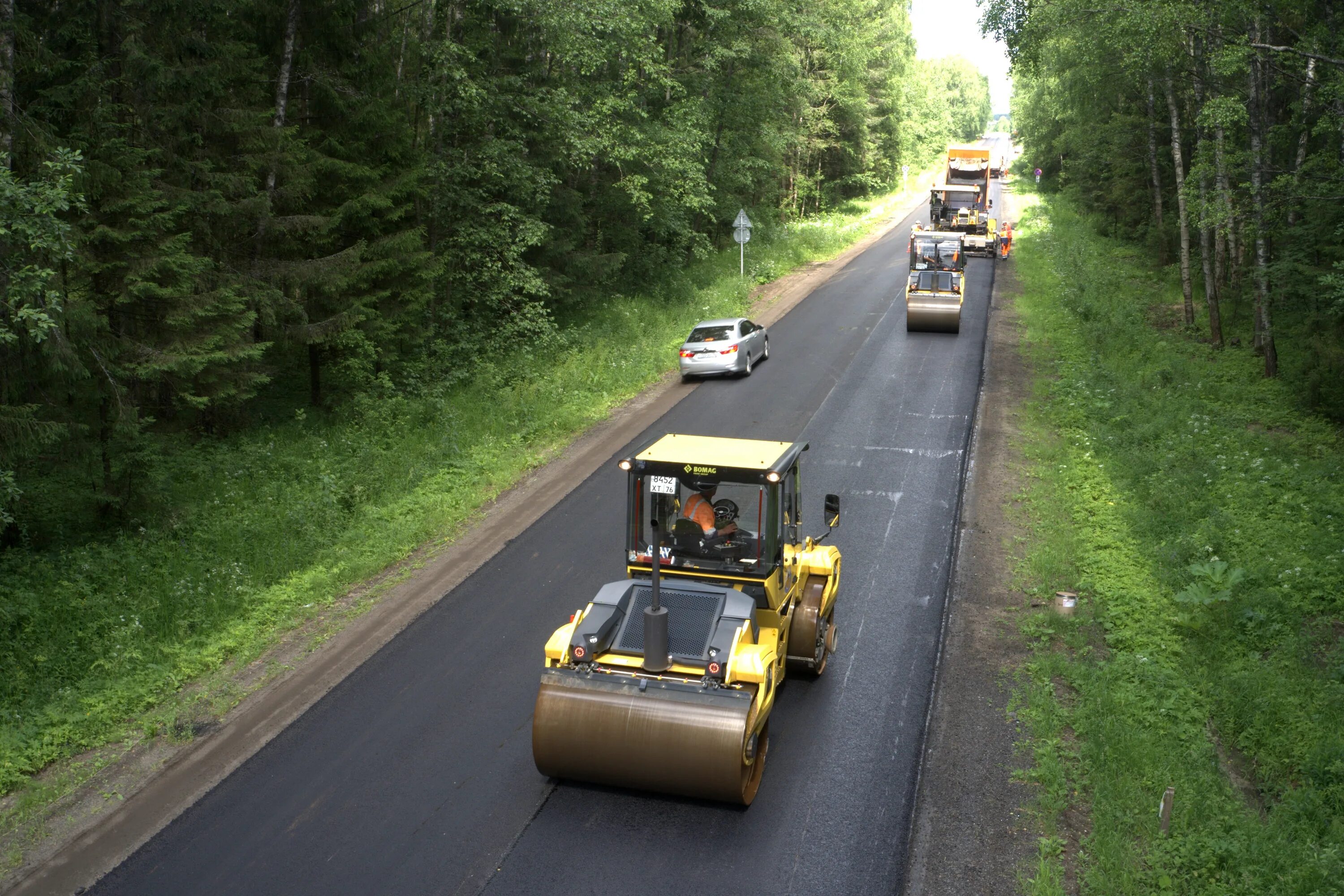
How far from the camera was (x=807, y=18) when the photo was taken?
33.9 m

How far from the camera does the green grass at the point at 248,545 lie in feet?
34.0

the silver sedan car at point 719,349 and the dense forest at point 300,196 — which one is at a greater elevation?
the dense forest at point 300,196

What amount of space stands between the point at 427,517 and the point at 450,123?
35.1ft

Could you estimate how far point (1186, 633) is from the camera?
1145 centimetres

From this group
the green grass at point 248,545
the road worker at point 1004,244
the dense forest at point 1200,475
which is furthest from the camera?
the road worker at point 1004,244

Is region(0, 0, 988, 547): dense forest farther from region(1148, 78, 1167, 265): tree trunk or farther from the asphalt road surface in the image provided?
region(1148, 78, 1167, 265): tree trunk

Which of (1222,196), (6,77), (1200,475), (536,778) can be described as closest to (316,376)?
(6,77)

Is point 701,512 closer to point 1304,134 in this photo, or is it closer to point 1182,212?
point 1304,134

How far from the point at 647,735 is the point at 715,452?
2.83m

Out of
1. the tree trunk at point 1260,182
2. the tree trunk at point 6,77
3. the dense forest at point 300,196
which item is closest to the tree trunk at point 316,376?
the dense forest at point 300,196

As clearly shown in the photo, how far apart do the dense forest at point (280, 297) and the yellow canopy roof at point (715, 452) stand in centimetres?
516

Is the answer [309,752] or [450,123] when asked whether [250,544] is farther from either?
[450,123]

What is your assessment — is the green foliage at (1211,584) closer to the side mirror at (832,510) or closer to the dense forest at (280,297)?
the side mirror at (832,510)

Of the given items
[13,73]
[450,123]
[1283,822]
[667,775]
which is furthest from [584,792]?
[450,123]
